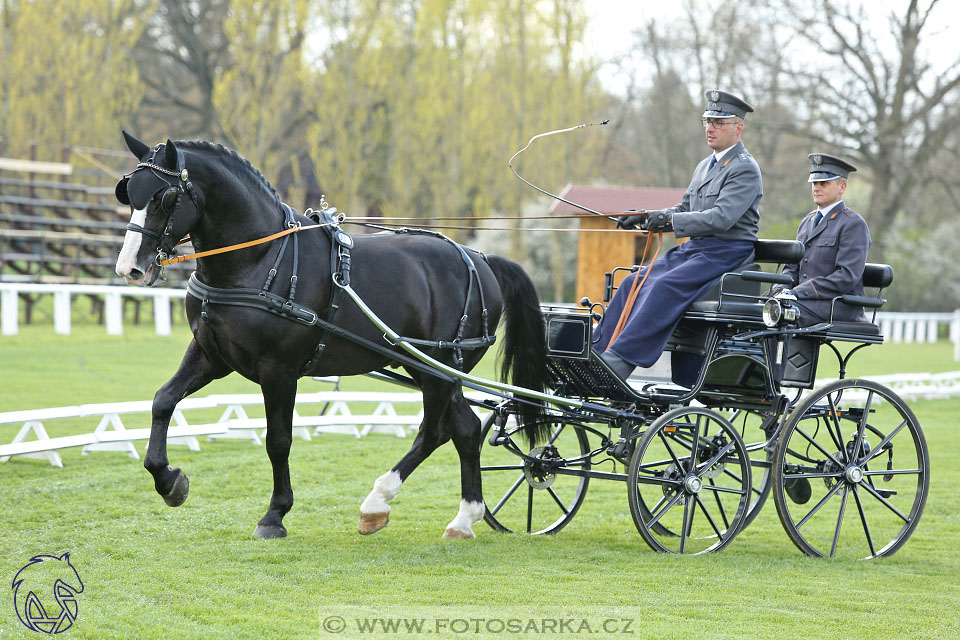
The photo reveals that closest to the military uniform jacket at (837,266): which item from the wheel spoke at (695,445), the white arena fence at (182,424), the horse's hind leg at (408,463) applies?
the wheel spoke at (695,445)

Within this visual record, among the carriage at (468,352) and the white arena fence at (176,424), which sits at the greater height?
the carriage at (468,352)

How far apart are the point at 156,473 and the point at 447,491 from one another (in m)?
2.71

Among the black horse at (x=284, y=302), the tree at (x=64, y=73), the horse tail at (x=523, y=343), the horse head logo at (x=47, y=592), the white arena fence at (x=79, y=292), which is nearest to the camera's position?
the horse head logo at (x=47, y=592)

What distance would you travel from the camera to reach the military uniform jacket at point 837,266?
19.9ft

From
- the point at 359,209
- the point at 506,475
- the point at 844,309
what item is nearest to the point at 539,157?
the point at 359,209

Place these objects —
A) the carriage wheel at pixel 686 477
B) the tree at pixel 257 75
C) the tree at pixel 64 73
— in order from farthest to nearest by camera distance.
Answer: the tree at pixel 257 75 → the tree at pixel 64 73 → the carriage wheel at pixel 686 477

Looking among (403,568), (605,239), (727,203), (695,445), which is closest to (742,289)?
(727,203)

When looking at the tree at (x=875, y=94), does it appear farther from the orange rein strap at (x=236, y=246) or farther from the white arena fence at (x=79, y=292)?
the orange rein strap at (x=236, y=246)

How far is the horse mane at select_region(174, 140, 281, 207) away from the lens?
211 inches

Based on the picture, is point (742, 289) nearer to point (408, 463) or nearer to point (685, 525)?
point (685, 525)

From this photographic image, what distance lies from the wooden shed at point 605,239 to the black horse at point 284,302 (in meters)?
13.4

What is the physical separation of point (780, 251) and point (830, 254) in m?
0.46

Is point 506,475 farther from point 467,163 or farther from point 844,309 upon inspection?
point 467,163

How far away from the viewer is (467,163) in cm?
3073
